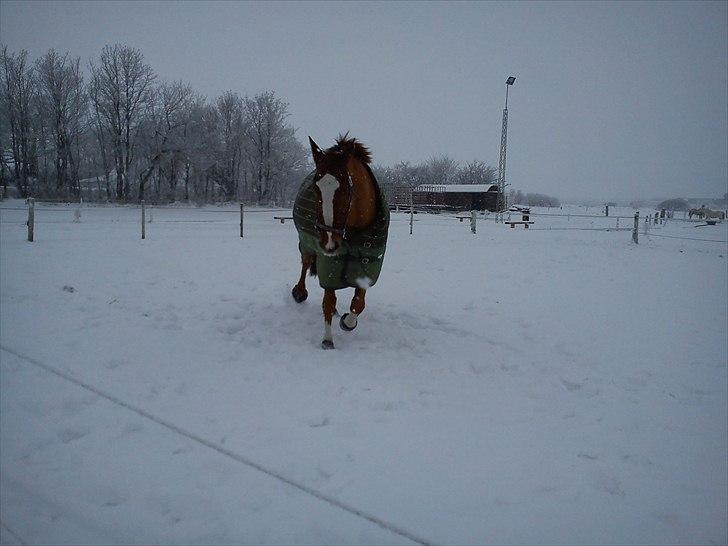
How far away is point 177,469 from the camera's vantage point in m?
2.32

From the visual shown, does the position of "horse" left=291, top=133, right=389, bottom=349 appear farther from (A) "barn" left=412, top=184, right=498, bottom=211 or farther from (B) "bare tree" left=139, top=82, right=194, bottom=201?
(A) "barn" left=412, top=184, right=498, bottom=211

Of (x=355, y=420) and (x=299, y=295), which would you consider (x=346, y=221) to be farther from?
(x=299, y=295)

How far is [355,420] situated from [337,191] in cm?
196

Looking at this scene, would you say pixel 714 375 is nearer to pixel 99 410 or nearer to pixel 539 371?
pixel 539 371

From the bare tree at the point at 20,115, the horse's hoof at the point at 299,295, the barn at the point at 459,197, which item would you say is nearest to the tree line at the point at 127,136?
the bare tree at the point at 20,115

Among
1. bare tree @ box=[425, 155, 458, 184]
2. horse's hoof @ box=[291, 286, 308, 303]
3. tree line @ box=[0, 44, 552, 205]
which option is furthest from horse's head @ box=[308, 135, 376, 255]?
bare tree @ box=[425, 155, 458, 184]

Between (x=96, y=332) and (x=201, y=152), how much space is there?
39577mm

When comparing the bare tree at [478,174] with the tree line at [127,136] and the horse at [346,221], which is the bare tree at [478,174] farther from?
the horse at [346,221]

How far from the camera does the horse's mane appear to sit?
3834 mm

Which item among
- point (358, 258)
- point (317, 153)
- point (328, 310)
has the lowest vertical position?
point (328, 310)

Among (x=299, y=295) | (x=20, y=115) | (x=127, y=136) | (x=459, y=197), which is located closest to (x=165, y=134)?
(x=127, y=136)

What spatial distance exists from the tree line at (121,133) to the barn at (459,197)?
1686 cm

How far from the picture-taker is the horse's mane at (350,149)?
12.6 feet

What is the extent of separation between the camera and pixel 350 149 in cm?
392
